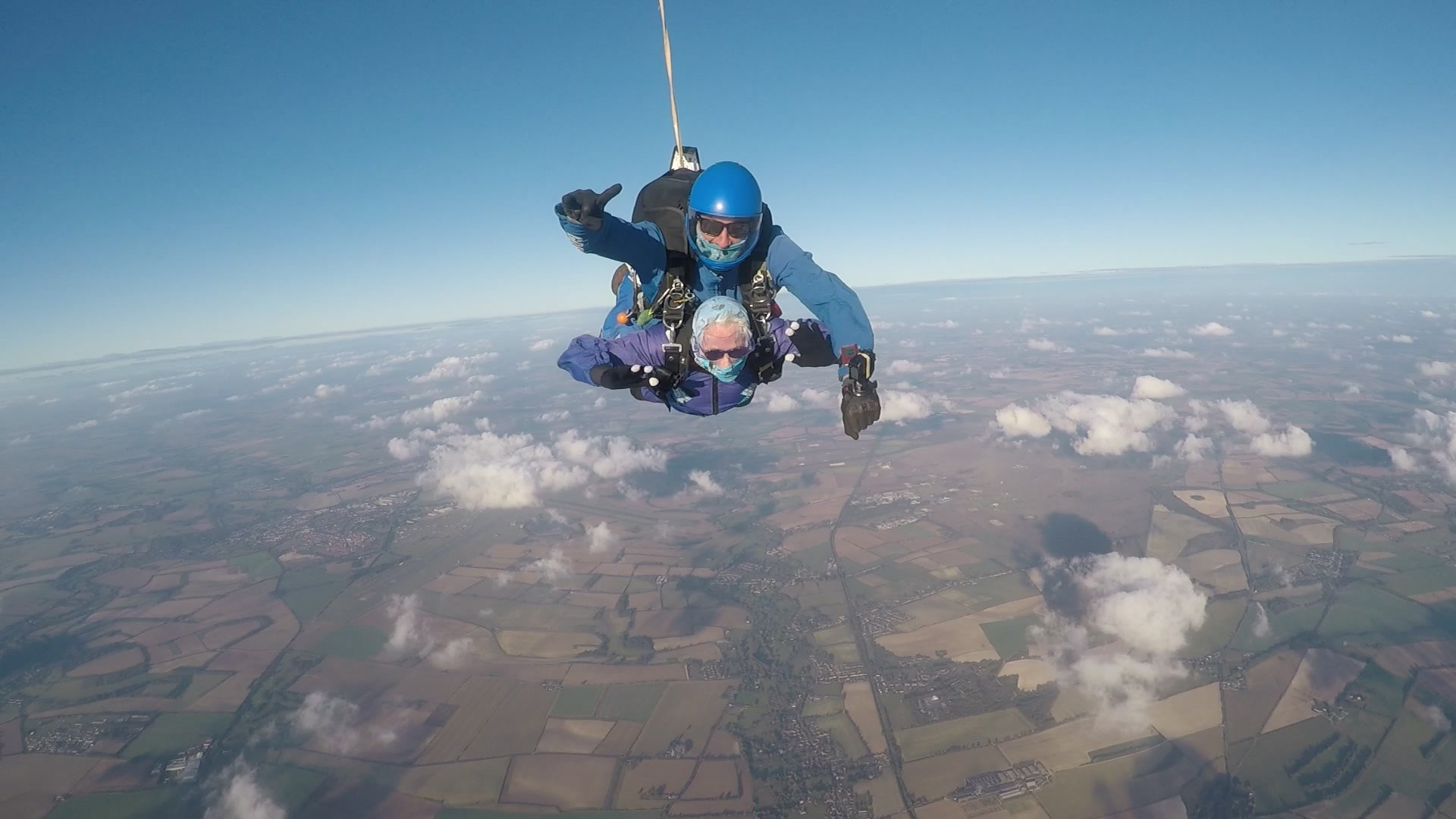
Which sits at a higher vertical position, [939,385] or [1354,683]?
[939,385]

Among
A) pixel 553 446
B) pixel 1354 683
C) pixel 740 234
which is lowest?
pixel 1354 683

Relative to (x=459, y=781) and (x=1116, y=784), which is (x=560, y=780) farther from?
(x=1116, y=784)

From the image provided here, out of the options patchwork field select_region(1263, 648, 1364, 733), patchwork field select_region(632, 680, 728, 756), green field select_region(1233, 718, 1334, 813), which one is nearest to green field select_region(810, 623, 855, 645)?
patchwork field select_region(632, 680, 728, 756)

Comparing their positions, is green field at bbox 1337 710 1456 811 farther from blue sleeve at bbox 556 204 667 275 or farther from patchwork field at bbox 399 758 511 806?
patchwork field at bbox 399 758 511 806

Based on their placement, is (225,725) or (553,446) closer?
(225,725)

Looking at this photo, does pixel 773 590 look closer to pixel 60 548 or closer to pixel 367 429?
pixel 60 548

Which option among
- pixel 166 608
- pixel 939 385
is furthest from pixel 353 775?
pixel 939 385

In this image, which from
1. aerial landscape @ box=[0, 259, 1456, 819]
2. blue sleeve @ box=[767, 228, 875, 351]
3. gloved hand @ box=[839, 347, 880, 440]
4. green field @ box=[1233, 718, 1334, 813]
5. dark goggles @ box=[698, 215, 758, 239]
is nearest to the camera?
gloved hand @ box=[839, 347, 880, 440]

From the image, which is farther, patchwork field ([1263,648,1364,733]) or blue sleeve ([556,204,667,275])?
patchwork field ([1263,648,1364,733])
